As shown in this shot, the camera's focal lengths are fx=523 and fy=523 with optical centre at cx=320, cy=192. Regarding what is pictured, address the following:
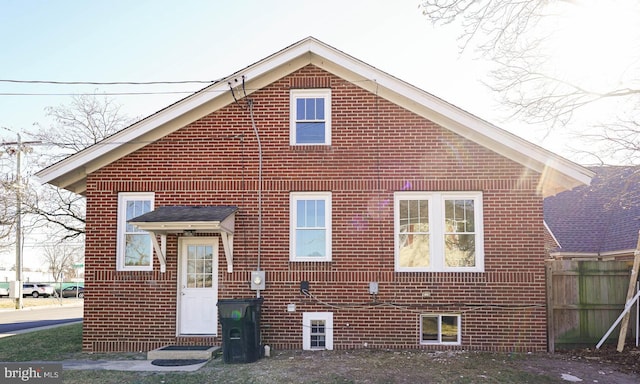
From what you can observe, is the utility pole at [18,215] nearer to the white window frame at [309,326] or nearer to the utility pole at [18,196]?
the utility pole at [18,196]

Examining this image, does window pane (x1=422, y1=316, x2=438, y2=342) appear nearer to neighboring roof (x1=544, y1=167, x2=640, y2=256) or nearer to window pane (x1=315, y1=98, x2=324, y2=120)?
window pane (x1=315, y1=98, x2=324, y2=120)

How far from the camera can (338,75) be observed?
1138 centimetres

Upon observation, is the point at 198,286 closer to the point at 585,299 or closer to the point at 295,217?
the point at 295,217

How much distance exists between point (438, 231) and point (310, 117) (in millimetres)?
3677

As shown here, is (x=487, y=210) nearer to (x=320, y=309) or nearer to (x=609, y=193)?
(x=320, y=309)

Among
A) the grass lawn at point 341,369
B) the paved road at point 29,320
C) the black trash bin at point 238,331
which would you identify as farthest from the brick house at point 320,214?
the paved road at point 29,320

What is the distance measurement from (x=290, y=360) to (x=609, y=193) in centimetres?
1519

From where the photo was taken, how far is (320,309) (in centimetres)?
1083

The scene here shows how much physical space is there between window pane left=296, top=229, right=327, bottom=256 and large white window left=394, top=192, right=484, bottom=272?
156cm

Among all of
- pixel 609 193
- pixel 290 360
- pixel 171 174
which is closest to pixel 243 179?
pixel 171 174

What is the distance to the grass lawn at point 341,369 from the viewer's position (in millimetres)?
8289

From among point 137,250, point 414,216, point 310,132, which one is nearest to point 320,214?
point 310,132

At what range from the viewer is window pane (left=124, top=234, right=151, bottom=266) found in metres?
11.2

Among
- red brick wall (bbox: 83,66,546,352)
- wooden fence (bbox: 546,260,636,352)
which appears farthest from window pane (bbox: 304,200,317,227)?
wooden fence (bbox: 546,260,636,352)
